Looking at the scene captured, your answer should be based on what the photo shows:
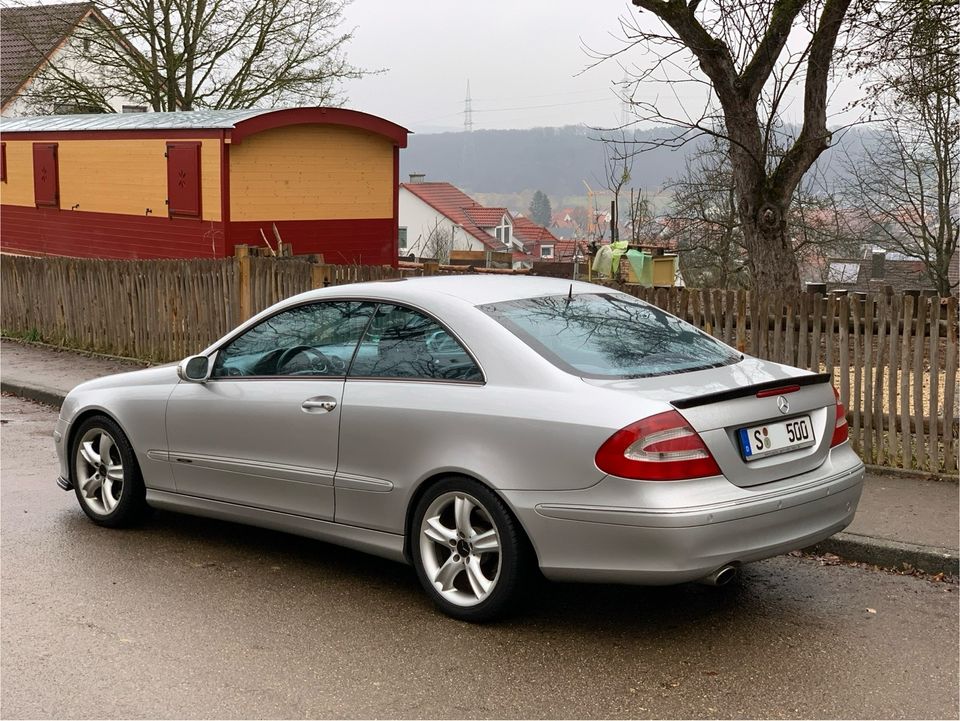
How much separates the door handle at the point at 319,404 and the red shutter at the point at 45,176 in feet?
60.8

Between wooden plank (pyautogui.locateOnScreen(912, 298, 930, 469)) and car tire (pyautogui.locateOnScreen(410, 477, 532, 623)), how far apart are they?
4163 millimetres

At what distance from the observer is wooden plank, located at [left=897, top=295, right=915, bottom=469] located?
8.12 m

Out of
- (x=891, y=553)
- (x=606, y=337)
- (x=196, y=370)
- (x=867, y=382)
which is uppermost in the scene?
(x=606, y=337)

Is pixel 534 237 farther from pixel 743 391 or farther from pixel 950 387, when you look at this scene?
pixel 743 391

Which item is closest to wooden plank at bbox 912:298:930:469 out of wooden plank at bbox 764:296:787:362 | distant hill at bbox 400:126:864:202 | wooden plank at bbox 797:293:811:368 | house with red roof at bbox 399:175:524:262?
wooden plank at bbox 797:293:811:368

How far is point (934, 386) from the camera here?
26.4 ft

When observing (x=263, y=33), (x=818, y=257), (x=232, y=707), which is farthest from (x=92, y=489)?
(x=818, y=257)

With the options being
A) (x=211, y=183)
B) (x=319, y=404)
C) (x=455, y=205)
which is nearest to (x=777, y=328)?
(x=319, y=404)

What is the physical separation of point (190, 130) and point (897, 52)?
10.5 metres

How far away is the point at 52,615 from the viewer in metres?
5.32

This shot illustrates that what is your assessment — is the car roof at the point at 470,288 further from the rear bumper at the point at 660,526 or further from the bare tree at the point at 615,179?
the bare tree at the point at 615,179

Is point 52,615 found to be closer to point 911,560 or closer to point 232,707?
point 232,707

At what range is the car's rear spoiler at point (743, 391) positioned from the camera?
4762 millimetres

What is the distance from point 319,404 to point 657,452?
1.81 m
